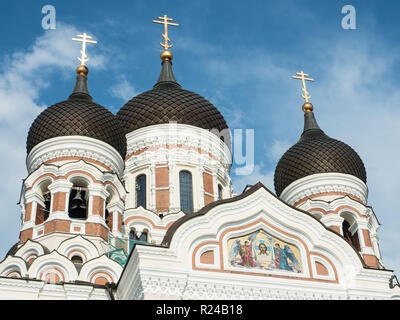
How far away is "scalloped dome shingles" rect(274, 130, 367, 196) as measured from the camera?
21.7 metres

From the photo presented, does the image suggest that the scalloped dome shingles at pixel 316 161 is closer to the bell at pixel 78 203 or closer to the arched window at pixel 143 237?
the arched window at pixel 143 237

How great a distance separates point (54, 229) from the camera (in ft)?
53.6

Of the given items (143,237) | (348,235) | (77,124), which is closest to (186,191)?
(143,237)

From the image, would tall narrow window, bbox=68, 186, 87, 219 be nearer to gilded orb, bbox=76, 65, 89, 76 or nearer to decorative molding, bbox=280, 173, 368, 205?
gilded orb, bbox=76, 65, 89, 76

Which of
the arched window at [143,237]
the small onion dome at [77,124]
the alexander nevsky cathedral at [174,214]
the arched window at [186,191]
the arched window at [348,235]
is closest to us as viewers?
the alexander nevsky cathedral at [174,214]

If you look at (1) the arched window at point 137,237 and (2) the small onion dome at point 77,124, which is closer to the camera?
(2) the small onion dome at point 77,124

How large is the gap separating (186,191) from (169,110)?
119 inches

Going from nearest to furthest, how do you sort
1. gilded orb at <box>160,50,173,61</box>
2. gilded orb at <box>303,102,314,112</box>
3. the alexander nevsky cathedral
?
the alexander nevsky cathedral → gilded orb at <box>303,102,314,112</box> → gilded orb at <box>160,50,173,61</box>

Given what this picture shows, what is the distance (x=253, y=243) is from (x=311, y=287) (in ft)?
4.43

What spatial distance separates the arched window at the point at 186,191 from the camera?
20703 millimetres

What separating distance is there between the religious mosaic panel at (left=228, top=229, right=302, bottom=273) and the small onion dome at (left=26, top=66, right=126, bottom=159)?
269 inches

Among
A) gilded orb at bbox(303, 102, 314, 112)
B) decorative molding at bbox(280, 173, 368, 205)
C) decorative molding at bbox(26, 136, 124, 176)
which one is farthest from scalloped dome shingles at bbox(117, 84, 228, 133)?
decorative molding at bbox(26, 136, 124, 176)

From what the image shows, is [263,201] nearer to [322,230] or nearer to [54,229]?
[322,230]

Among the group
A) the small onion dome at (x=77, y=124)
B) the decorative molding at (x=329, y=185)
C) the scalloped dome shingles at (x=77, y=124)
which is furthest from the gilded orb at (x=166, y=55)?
the decorative molding at (x=329, y=185)
